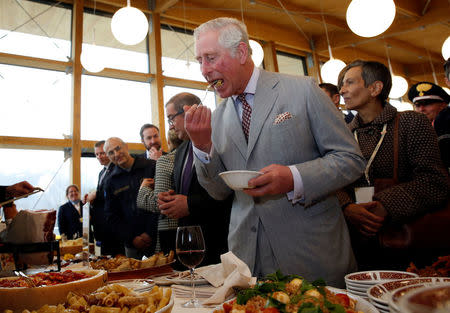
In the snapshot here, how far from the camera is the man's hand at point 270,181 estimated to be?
1160 millimetres

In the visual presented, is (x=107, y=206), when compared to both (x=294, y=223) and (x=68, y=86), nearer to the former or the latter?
(x=294, y=223)

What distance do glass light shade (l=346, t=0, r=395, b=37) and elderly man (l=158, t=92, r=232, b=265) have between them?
3.03 m

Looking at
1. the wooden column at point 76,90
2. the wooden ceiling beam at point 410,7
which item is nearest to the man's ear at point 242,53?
the wooden column at point 76,90

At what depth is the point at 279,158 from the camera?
1436 mm

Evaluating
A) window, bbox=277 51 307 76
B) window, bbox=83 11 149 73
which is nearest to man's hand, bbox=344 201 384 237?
window, bbox=83 11 149 73

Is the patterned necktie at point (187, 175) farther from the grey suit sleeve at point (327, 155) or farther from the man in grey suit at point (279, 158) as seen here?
the grey suit sleeve at point (327, 155)

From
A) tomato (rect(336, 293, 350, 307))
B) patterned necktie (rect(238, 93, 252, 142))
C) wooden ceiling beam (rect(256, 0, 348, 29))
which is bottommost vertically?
tomato (rect(336, 293, 350, 307))

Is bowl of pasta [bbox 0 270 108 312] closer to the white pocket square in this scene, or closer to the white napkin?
the white napkin

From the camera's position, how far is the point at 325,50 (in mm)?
10883

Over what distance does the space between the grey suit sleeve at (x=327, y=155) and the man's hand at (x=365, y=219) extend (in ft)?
1.03

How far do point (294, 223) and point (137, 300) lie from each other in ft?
2.53

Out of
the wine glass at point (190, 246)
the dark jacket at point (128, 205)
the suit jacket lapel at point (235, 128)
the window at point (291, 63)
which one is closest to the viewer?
the wine glass at point (190, 246)

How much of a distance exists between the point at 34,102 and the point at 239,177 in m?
7.04

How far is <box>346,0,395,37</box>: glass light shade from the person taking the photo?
396cm
